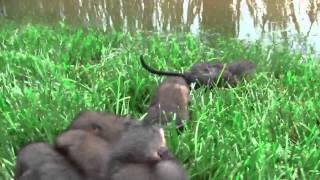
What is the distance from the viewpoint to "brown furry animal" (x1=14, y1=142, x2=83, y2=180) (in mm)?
2180

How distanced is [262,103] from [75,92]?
1.05 m

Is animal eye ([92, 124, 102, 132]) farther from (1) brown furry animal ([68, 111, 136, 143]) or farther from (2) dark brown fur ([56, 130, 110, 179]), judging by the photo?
(2) dark brown fur ([56, 130, 110, 179])

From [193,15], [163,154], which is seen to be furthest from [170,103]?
[193,15]

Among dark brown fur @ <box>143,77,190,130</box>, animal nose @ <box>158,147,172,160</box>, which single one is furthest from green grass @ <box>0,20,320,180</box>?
animal nose @ <box>158,147,172,160</box>

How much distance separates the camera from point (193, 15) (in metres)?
7.51

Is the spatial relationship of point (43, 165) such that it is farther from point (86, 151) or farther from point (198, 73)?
point (198, 73)

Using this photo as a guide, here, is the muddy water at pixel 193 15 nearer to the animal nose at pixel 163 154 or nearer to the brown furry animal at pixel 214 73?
the brown furry animal at pixel 214 73

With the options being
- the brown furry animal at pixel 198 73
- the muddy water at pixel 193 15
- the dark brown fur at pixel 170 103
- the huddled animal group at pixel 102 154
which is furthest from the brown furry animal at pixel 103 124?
the muddy water at pixel 193 15

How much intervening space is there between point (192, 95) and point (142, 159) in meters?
1.84

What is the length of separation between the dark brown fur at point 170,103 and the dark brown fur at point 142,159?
108 cm

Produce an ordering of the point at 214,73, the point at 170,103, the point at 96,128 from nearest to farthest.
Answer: the point at 96,128 < the point at 170,103 < the point at 214,73

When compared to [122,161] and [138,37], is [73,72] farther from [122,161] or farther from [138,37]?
[122,161]

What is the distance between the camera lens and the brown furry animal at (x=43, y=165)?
7.15 ft

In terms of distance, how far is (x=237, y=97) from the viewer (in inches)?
156
